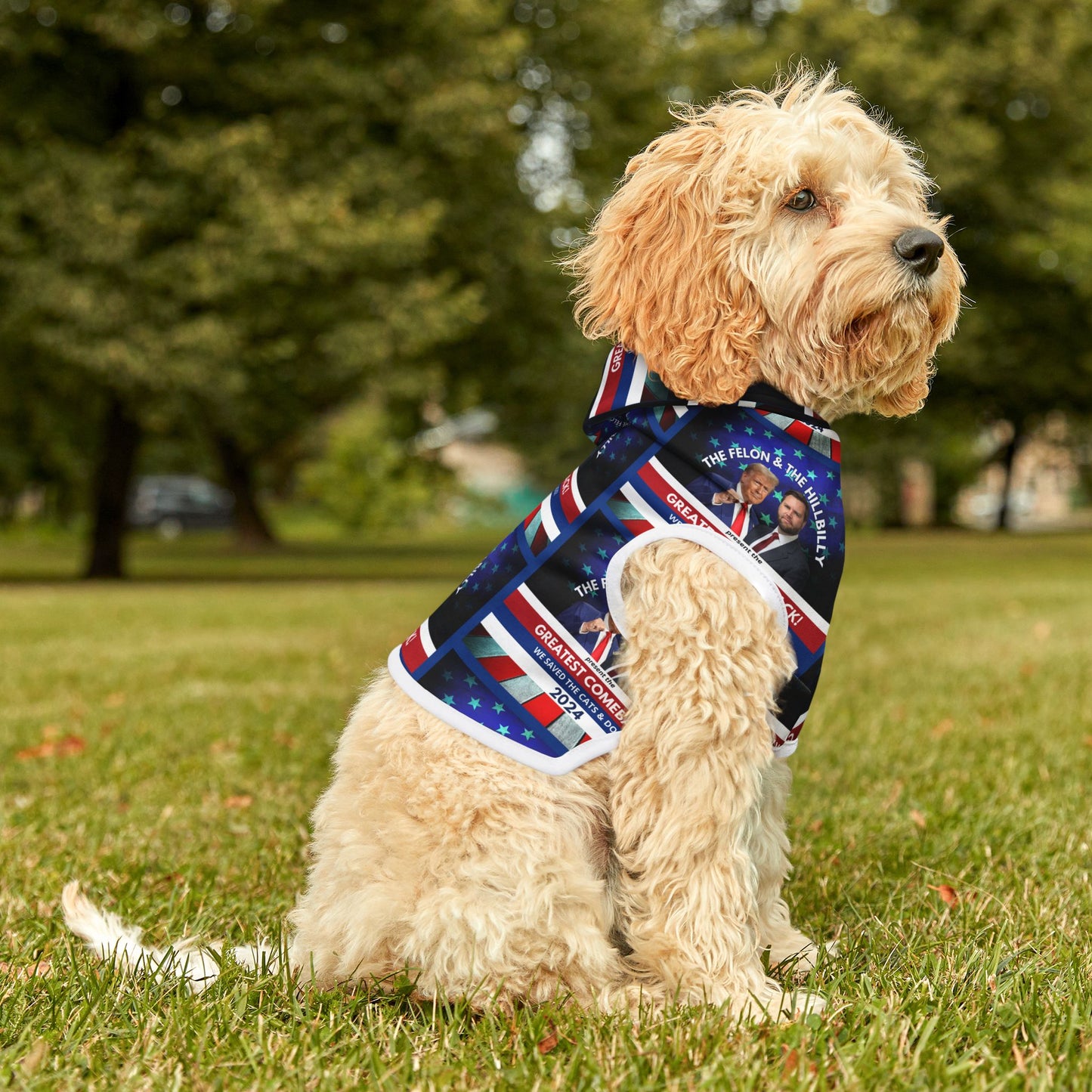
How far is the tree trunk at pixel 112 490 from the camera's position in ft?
66.2

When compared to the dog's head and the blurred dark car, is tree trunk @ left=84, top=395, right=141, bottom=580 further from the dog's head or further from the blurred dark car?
the blurred dark car

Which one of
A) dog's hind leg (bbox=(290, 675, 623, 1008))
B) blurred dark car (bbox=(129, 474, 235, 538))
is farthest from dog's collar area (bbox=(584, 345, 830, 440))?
blurred dark car (bbox=(129, 474, 235, 538))

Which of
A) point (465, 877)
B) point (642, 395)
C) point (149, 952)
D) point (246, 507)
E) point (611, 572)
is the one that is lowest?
point (246, 507)

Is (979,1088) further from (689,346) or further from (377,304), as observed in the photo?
(377,304)

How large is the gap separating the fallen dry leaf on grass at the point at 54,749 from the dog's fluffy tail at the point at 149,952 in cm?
291

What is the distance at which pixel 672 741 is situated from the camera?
2744 millimetres

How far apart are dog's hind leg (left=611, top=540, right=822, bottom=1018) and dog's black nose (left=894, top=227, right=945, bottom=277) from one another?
0.86m

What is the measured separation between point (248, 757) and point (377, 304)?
11703 millimetres

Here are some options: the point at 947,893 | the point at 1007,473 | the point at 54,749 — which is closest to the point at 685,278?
the point at 947,893

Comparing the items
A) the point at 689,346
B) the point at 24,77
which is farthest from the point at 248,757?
the point at 24,77

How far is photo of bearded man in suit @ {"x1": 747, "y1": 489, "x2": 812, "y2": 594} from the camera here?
276 centimetres

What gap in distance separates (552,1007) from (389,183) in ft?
50.8

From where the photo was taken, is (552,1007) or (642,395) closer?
(552,1007)

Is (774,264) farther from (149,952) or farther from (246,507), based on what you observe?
(246,507)
